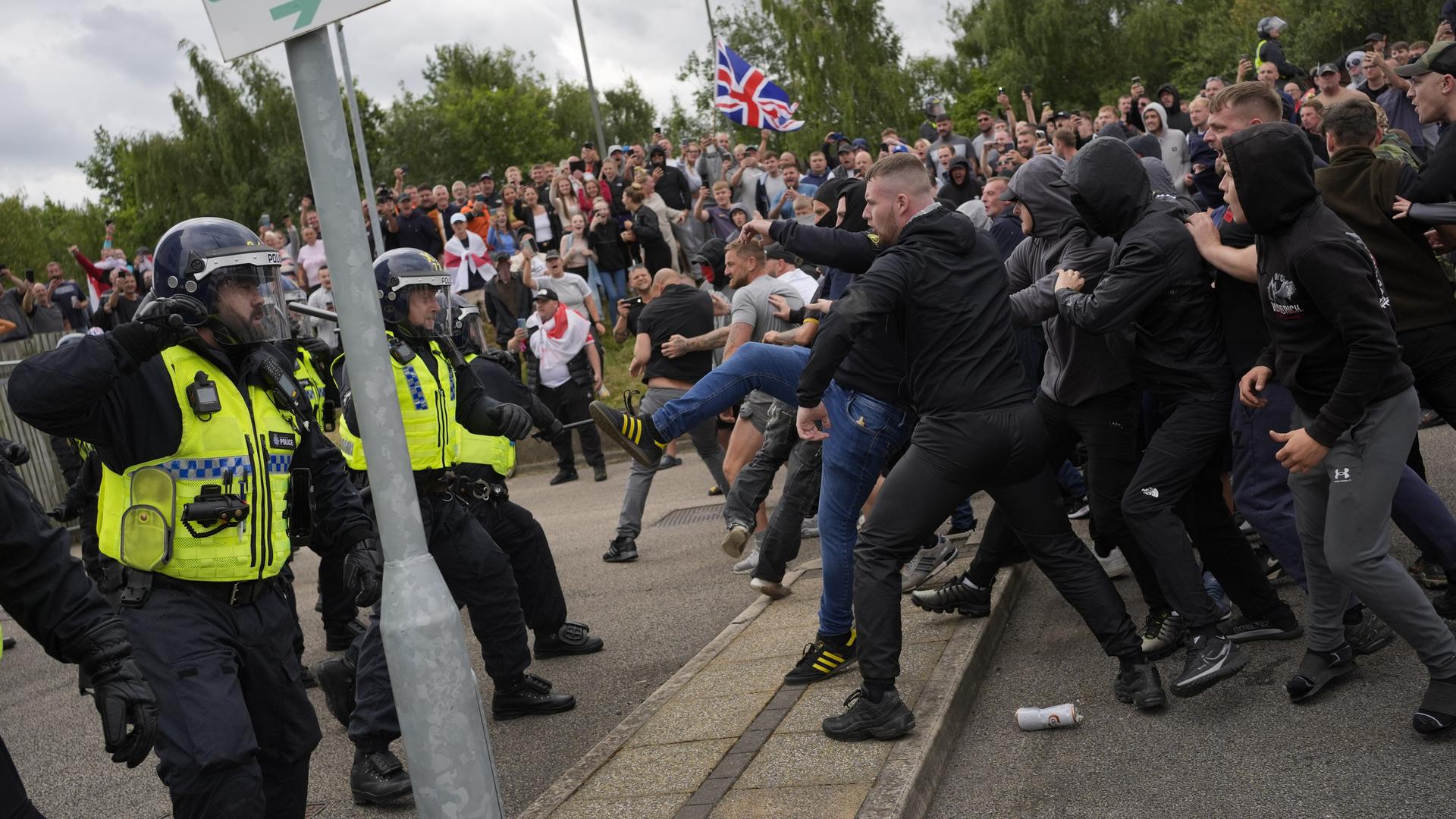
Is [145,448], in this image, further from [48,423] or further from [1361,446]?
[1361,446]

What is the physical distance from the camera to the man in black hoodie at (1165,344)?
5105 mm

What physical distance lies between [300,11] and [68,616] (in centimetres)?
165

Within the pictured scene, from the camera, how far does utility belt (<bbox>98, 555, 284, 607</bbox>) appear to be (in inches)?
155

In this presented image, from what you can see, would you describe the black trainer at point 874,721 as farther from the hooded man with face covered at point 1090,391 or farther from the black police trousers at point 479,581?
the black police trousers at point 479,581

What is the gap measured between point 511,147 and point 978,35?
26770 mm

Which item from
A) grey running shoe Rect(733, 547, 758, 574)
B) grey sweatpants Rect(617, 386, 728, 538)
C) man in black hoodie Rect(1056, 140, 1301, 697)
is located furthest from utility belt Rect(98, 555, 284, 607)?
grey sweatpants Rect(617, 386, 728, 538)

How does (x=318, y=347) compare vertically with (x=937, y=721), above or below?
above

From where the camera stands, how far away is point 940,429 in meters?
4.97

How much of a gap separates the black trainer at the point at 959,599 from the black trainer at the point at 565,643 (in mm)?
1985

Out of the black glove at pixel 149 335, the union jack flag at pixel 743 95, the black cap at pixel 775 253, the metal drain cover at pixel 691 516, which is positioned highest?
the union jack flag at pixel 743 95

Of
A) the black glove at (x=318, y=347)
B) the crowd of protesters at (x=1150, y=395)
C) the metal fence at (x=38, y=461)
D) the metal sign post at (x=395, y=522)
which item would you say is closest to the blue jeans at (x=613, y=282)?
the metal fence at (x=38, y=461)

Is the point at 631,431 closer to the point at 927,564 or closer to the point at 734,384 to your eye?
the point at 734,384

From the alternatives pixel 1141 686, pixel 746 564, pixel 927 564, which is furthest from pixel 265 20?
pixel 746 564

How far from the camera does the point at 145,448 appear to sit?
3.93 m
